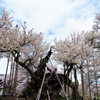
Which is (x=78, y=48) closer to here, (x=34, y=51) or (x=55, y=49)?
(x=55, y=49)

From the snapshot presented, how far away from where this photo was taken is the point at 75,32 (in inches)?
290

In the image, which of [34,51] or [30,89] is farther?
[34,51]

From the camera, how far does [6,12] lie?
24.8 ft

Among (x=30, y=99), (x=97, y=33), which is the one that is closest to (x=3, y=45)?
(x=30, y=99)

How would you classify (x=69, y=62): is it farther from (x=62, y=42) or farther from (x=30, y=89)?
(x=30, y=89)

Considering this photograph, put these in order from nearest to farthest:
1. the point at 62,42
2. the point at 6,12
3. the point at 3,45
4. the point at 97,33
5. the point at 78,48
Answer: the point at 3,45, the point at 78,48, the point at 62,42, the point at 6,12, the point at 97,33

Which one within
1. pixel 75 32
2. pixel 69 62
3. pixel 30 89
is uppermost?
pixel 75 32

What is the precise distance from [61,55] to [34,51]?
2598 millimetres

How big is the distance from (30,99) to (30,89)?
441 millimetres

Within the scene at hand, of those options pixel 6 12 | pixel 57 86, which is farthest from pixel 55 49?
pixel 6 12

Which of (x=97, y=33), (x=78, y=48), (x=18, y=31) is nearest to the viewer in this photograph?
(x=18, y=31)

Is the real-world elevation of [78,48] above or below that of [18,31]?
below

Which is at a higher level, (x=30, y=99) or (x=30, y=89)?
(x=30, y=89)

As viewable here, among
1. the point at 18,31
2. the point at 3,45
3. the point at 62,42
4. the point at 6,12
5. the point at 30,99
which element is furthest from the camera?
the point at 6,12
